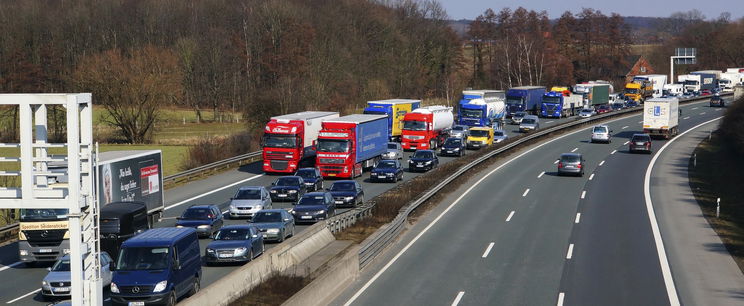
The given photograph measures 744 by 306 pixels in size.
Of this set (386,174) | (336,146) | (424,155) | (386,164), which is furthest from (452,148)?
(336,146)

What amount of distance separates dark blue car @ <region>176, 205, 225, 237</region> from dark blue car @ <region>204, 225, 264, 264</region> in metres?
4.21

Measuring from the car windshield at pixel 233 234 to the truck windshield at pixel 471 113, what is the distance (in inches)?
1895

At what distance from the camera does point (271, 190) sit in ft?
144

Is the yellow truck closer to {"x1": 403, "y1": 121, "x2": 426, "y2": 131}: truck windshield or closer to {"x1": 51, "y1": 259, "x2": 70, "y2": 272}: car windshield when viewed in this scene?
{"x1": 403, "y1": 121, "x2": 426, "y2": 131}: truck windshield

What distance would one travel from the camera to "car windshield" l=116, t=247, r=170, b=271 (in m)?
23.1

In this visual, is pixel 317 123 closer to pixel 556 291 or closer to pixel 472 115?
pixel 472 115

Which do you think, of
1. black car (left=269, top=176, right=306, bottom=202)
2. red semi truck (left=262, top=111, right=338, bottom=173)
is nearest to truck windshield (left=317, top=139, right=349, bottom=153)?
red semi truck (left=262, top=111, right=338, bottom=173)

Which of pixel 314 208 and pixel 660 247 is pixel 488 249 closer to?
pixel 660 247

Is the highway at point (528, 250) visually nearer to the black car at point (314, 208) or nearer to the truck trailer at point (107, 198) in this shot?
the black car at point (314, 208)

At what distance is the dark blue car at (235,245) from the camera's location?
28.2 m

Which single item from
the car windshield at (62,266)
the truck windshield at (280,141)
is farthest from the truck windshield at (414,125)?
the car windshield at (62,266)

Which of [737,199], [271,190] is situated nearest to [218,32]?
[271,190]

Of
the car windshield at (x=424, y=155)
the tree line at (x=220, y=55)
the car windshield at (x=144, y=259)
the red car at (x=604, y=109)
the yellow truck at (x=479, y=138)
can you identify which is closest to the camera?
the car windshield at (x=144, y=259)

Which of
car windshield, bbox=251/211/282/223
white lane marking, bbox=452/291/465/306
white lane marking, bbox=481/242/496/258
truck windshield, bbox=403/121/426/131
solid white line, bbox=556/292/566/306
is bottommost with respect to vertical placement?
white lane marking, bbox=452/291/465/306
